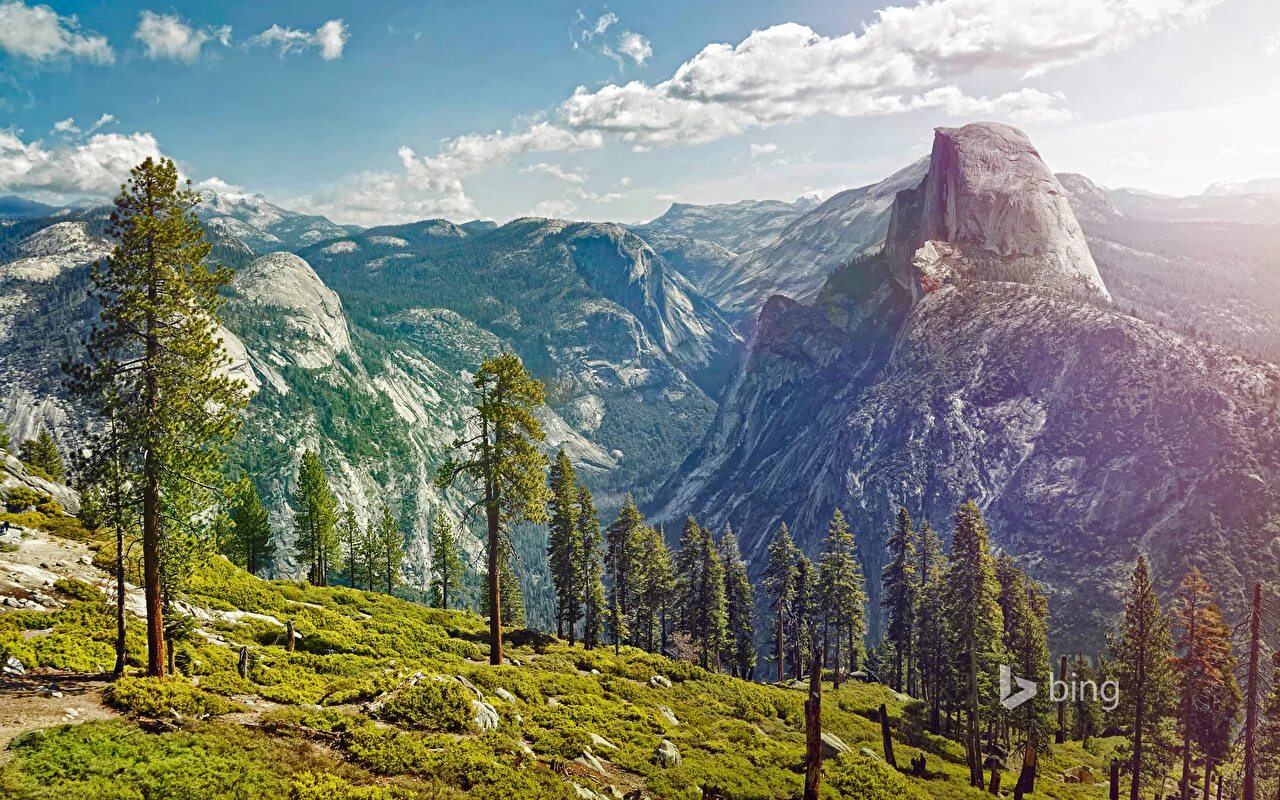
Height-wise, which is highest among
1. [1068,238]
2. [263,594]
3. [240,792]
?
[1068,238]

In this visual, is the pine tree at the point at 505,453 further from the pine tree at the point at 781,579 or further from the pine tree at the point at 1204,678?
the pine tree at the point at 781,579

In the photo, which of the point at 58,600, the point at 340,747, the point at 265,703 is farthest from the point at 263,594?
the point at 340,747

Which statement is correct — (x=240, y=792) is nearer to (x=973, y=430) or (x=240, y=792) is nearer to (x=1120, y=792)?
(x=1120, y=792)

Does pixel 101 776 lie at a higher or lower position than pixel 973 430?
higher

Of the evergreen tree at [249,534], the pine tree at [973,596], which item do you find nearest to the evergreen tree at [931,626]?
the pine tree at [973,596]

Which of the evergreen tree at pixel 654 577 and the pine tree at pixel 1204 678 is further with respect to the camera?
the evergreen tree at pixel 654 577

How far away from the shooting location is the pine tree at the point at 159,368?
763 inches

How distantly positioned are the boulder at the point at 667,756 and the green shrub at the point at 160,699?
532 inches

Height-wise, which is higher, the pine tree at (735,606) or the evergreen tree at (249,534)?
the evergreen tree at (249,534)

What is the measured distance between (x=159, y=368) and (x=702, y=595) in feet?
178

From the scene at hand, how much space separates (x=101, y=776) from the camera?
13.5 metres

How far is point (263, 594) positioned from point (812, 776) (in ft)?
104

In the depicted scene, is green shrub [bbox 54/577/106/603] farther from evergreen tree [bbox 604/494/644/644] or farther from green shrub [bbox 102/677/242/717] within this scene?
evergreen tree [bbox 604/494/644/644]

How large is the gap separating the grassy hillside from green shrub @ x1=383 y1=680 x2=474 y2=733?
0.16 feet
